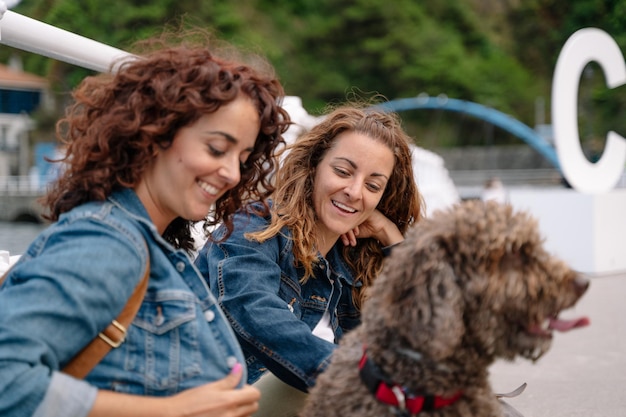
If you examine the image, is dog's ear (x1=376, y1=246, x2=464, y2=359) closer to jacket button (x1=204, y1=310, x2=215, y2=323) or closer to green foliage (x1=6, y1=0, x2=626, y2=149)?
jacket button (x1=204, y1=310, x2=215, y2=323)

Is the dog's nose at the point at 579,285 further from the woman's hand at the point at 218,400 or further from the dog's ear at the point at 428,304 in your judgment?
the woman's hand at the point at 218,400

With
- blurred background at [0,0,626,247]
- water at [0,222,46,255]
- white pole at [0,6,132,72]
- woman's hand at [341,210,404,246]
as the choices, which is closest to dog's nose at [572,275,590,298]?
woman's hand at [341,210,404,246]

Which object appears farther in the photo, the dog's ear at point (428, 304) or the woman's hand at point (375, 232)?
the woman's hand at point (375, 232)

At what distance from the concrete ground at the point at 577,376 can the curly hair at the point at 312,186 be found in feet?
3.70

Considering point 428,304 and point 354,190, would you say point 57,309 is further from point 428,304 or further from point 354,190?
point 354,190

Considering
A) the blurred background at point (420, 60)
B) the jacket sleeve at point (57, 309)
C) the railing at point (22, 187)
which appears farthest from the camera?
the blurred background at point (420, 60)

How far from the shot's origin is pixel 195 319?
1814mm

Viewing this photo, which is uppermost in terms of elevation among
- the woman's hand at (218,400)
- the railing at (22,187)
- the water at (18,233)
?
the woman's hand at (218,400)

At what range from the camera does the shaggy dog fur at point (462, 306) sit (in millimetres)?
1713

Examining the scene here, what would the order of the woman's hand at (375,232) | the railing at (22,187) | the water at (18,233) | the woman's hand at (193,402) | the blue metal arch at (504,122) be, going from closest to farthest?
the woman's hand at (193,402) < the woman's hand at (375,232) < the water at (18,233) < the railing at (22,187) < the blue metal arch at (504,122)

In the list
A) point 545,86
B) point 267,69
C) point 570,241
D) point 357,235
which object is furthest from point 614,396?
point 545,86

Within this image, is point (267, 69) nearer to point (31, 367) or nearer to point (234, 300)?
point (234, 300)

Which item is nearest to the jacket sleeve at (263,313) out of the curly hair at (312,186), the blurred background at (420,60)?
the curly hair at (312,186)

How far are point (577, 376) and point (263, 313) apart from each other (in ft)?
10.7
